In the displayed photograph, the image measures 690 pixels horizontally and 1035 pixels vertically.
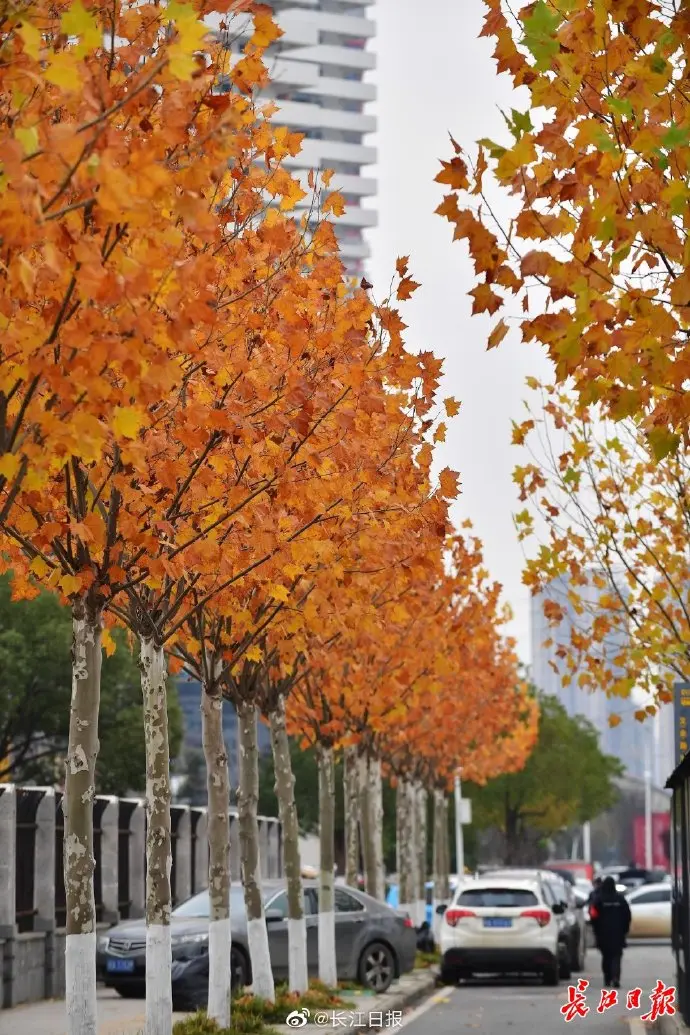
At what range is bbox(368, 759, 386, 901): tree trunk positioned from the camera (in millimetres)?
30984

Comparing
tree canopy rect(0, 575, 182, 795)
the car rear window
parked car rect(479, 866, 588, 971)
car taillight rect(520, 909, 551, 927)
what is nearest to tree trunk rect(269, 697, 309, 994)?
the car rear window

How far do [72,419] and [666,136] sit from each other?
2.98 meters

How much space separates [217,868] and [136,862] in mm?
13139

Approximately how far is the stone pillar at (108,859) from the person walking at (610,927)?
23.1 ft

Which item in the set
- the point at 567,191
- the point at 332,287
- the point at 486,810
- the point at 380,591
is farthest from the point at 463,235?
the point at 486,810

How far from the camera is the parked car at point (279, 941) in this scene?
22.0 meters

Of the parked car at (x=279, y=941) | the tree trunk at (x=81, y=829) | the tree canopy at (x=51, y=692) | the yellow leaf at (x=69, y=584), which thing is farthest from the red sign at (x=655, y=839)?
the yellow leaf at (x=69, y=584)

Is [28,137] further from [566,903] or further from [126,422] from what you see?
[566,903]

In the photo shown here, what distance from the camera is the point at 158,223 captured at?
9344 mm

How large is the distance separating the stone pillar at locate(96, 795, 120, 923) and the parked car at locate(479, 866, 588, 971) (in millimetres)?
5686

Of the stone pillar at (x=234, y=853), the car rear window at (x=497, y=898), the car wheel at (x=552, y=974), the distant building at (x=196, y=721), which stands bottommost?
the car wheel at (x=552, y=974)

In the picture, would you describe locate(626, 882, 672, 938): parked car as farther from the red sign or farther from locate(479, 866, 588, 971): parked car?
the red sign

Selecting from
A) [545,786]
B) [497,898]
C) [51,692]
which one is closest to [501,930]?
[497,898]

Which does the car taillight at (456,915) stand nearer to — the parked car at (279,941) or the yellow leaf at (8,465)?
the parked car at (279,941)
